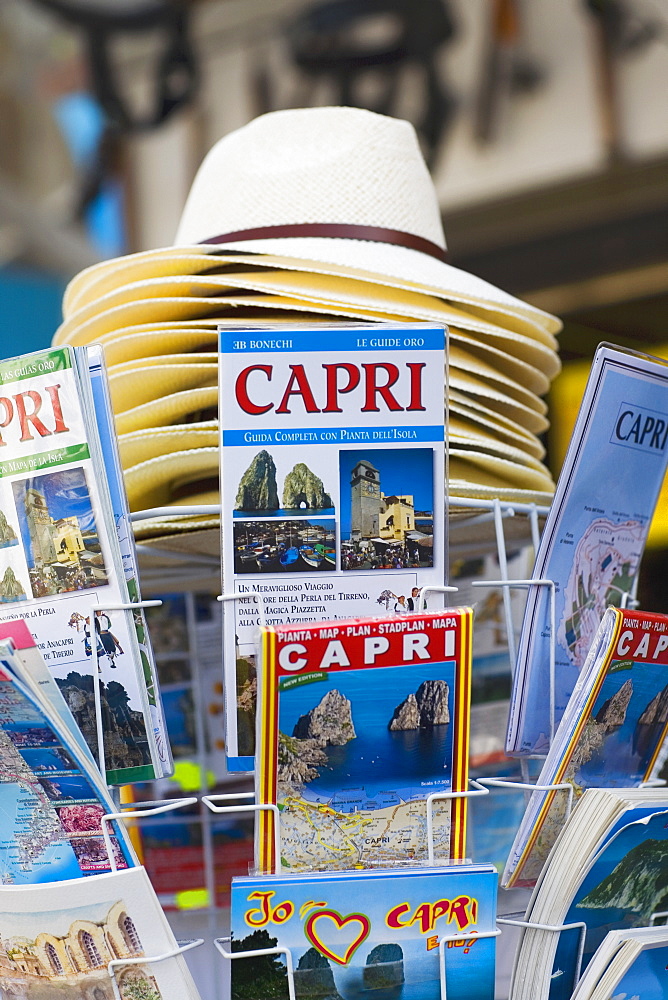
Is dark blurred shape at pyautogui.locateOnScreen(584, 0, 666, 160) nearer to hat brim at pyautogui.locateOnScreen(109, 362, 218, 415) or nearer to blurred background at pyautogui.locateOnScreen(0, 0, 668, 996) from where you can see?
blurred background at pyautogui.locateOnScreen(0, 0, 668, 996)

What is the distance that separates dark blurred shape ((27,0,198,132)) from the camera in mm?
2053

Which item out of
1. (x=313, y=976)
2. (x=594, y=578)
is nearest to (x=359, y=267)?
(x=594, y=578)

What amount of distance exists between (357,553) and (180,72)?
1.75 metres

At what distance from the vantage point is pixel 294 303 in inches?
30.9

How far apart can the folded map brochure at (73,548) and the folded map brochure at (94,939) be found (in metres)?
0.08

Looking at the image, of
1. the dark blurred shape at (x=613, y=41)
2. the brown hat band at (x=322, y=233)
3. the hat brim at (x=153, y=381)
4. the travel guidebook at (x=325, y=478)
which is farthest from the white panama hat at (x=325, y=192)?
the dark blurred shape at (x=613, y=41)

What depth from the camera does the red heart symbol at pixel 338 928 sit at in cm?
58

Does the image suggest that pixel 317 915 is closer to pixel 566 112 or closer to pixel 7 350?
pixel 7 350

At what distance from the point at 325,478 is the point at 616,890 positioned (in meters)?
0.31

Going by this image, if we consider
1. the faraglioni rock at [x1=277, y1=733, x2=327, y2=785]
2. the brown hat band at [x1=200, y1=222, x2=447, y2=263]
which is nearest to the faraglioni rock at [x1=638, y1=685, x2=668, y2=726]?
the faraglioni rock at [x1=277, y1=733, x2=327, y2=785]

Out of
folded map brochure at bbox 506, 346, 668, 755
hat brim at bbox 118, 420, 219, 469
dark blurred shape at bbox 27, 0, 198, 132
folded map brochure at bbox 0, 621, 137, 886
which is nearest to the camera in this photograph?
folded map brochure at bbox 0, 621, 137, 886

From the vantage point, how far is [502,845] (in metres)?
1.11

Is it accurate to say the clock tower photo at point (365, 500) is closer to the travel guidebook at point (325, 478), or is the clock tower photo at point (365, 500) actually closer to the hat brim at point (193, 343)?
the travel guidebook at point (325, 478)

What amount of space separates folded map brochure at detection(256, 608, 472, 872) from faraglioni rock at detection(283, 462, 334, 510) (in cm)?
9
